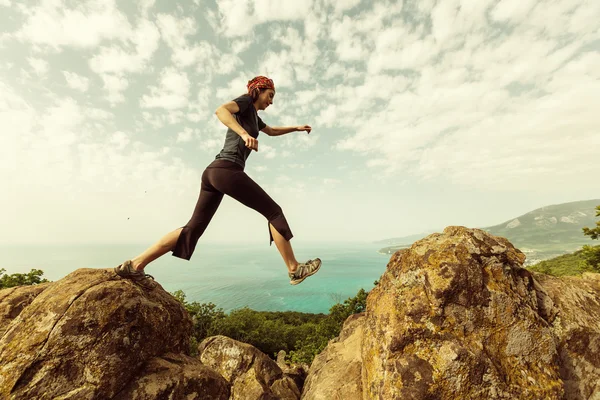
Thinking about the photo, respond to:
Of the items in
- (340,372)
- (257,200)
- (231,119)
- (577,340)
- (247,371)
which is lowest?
(247,371)

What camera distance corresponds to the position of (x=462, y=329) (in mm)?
4918

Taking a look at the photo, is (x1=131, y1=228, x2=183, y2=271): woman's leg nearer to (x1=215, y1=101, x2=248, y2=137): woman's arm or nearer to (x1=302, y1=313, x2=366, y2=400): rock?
(x1=215, y1=101, x2=248, y2=137): woman's arm

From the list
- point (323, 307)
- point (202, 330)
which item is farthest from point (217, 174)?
point (323, 307)

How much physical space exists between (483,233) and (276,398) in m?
10.4

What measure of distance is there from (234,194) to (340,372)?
210 inches

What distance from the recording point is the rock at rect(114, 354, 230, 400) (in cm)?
429

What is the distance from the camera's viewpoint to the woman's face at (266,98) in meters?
4.76

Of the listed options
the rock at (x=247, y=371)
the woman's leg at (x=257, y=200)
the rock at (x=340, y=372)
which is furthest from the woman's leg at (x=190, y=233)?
the rock at (x=247, y=371)

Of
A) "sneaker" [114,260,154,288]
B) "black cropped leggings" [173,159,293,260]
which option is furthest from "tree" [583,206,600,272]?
"sneaker" [114,260,154,288]

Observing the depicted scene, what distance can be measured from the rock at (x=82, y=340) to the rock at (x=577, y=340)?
7.98 m

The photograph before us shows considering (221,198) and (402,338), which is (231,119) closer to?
(221,198)

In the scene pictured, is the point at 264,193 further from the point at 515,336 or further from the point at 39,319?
the point at 515,336

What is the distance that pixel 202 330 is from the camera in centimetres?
4819

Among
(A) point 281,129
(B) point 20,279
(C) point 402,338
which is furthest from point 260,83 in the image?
(B) point 20,279
